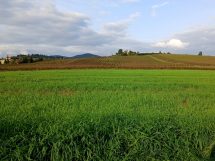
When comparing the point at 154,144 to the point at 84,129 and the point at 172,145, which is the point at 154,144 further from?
the point at 84,129

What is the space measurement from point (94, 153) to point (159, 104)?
6.15 meters

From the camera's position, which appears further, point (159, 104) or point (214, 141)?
point (159, 104)

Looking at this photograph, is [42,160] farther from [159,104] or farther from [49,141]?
[159,104]

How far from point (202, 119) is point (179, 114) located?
0.78 metres

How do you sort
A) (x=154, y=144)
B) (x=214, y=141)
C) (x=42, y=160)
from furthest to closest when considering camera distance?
1. (x=214, y=141)
2. (x=154, y=144)
3. (x=42, y=160)

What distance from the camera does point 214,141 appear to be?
8.31m

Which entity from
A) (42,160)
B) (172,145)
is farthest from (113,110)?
(42,160)

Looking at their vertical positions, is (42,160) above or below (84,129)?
below

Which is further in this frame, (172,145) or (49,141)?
(172,145)

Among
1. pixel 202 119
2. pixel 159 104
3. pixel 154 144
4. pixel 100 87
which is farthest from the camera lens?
pixel 100 87

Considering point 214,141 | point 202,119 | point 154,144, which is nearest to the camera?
point 154,144

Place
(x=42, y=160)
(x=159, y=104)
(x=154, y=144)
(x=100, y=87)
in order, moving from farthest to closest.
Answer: (x=100, y=87)
(x=159, y=104)
(x=154, y=144)
(x=42, y=160)

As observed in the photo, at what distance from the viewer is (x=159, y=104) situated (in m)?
12.7

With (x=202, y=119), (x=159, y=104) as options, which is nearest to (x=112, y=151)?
(x=202, y=119)
